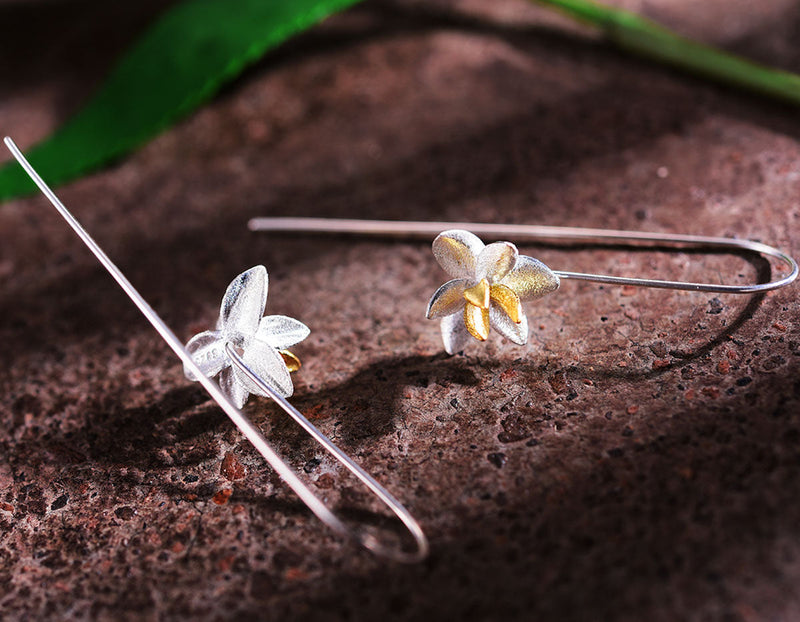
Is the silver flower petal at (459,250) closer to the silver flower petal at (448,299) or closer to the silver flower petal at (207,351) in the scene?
the silver flower petal at (448,299)

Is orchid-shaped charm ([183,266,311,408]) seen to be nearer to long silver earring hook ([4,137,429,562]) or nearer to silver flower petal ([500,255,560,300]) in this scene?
long silver earring hook ([4,137,429,562])

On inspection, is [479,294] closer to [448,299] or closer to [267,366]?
[448,299]

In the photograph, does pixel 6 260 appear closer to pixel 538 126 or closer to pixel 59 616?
pixel 59 616

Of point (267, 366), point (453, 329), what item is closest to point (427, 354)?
point (453, 329)

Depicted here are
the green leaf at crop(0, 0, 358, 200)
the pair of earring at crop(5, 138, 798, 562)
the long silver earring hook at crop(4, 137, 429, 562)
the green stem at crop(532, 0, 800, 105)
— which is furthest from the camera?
the green leaf at crop(0, 0, 358, 200)

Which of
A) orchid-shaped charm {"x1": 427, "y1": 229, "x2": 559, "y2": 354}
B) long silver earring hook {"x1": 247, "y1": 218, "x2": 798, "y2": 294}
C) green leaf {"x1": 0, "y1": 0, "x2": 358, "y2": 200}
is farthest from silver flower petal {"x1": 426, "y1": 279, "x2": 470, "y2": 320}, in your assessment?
green leaf {"x1": 0, "y1": 0, "x2": 358, "y2": 200}
